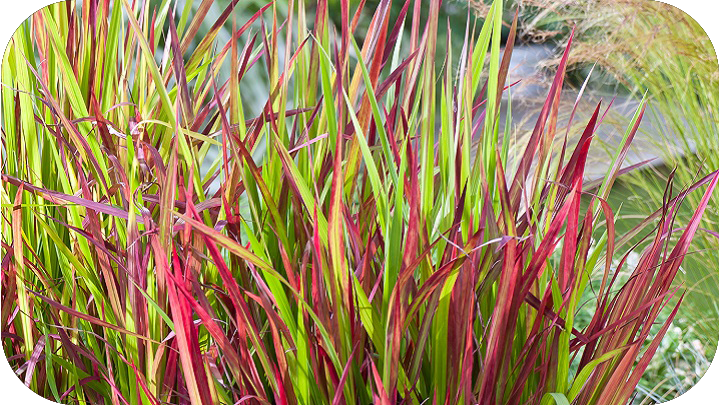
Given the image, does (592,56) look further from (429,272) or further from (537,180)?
(429,272)

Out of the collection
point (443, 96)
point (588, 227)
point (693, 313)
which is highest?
point (443, 96)

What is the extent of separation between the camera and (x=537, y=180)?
47 centimetres

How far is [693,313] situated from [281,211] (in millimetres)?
1228

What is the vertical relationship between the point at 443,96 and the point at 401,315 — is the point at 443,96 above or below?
above

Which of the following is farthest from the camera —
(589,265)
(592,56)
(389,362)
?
(592,56)

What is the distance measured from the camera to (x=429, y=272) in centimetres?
40

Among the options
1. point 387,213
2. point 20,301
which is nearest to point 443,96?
point 387,213

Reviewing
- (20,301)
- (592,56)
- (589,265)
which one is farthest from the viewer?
(592,56)

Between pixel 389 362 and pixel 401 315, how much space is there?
0.10ft

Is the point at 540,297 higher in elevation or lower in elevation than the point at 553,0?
lower

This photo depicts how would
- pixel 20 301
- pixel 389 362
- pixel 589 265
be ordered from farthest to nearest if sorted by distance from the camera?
→ pixel 20 301
pixel 589 265
pixel 389 362

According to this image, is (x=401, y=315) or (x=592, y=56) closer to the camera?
(x=401, y=315)

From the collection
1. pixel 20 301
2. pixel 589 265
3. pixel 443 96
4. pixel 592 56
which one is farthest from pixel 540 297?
pixel 592 56

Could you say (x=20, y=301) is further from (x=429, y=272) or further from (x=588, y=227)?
(x=588, y=227)
